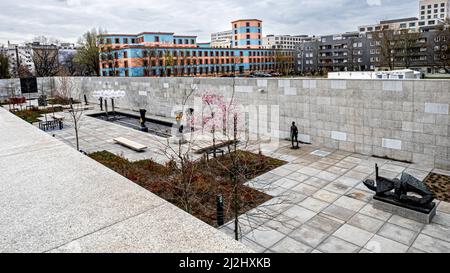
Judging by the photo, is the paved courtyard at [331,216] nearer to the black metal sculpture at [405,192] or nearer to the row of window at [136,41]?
the black metal sculpture at [405,192]

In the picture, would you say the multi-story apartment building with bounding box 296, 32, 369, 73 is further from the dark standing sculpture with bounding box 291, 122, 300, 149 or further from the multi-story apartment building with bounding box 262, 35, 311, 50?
the dark standing sculpture with bounding box 291, 122, 300, 149

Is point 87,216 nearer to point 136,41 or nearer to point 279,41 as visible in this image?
point 136,41

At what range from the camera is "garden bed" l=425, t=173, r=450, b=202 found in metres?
9.48

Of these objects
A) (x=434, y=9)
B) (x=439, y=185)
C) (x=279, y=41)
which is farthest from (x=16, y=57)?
(x=434, y=9)

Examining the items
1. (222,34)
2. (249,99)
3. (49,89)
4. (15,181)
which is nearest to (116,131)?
(249,99)

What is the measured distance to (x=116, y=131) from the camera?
21.5 m

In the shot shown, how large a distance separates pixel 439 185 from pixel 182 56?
71.9 m

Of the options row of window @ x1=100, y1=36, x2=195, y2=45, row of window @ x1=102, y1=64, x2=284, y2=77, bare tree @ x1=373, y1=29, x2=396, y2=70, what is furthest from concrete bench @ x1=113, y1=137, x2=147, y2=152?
row of window @ x1=100, y1=36, x2=195, y2=45

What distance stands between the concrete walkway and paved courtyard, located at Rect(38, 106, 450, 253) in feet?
12.2

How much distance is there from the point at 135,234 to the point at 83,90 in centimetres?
4045

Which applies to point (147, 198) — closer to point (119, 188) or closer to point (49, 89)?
point (119, 188)

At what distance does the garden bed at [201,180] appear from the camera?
875 cm

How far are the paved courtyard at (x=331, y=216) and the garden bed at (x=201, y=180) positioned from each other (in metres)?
0.46

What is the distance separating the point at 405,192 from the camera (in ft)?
27.1
